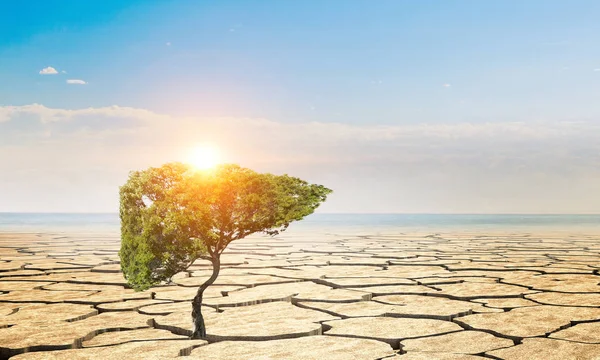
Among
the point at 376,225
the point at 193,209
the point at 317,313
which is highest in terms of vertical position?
the point at 193,209

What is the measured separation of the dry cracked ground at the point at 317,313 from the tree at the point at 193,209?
92 cm

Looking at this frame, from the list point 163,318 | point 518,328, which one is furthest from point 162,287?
point 518,328

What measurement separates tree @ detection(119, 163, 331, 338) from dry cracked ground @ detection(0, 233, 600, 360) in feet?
3.03

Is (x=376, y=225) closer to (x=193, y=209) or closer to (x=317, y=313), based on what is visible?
(x=317, y=313)

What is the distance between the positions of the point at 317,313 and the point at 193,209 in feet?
9.24

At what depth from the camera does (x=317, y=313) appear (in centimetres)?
920

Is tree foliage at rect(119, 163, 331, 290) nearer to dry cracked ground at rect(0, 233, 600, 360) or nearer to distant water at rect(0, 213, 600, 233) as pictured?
dry cracked ground at rect(0, 233, 600, 360)

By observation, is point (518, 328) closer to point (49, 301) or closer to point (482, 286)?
point (482, 286)

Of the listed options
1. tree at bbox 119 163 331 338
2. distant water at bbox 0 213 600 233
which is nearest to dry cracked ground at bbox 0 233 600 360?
tree at bbox 119 163 331 338

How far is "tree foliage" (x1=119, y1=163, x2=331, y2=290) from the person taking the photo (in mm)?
7297

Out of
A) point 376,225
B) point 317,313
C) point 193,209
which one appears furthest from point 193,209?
point 376,225

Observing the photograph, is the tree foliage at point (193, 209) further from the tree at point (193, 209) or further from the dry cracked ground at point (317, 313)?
the dry cracked ground at point (317, 313)

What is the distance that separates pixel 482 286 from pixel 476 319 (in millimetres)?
3275

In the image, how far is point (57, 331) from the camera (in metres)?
8.18
